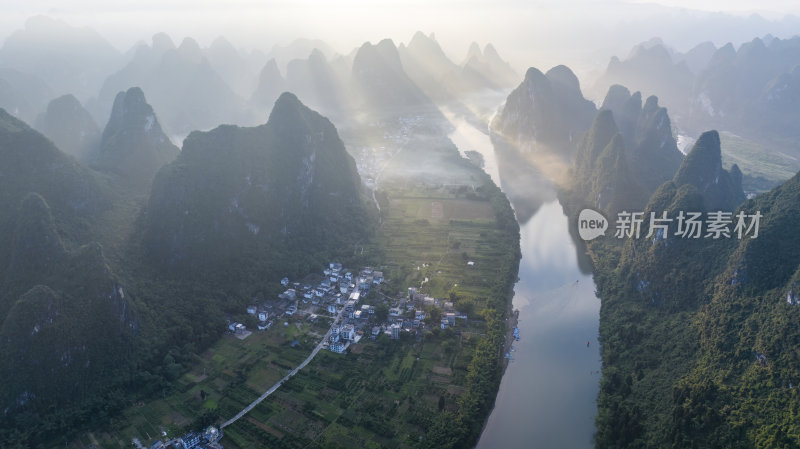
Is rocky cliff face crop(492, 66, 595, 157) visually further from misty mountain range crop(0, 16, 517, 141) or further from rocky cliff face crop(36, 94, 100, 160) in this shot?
rocky cliff face crop(36, 94, 100, 160)

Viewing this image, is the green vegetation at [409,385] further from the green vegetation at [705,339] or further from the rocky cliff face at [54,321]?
the rocky cliff face at [54,321]

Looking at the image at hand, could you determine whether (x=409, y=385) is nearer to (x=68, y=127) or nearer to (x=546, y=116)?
(x=546, y=116)

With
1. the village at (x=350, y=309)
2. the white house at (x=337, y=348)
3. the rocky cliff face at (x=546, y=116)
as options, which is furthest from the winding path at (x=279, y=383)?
the rocky cliff face at (x=546, y=116)

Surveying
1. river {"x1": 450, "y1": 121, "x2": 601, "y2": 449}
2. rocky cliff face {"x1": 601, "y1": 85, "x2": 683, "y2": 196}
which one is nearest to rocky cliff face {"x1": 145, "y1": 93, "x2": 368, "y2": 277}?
river {"x1": 450, "y1": 121, "x2": 601, "y2": 449}

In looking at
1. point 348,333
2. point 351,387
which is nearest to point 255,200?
point 348,333

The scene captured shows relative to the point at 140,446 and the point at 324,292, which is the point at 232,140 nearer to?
the point at 324,292
